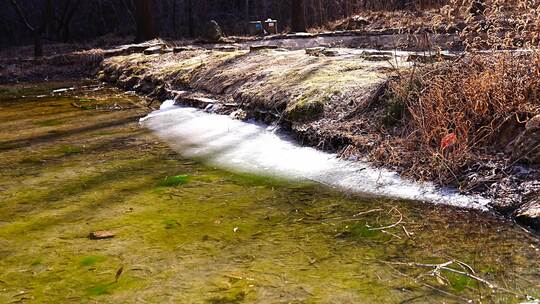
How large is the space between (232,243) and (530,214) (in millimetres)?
1540

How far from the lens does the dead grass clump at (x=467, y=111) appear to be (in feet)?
11.2

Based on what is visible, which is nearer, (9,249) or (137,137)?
(9,249)

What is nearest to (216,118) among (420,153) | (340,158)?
(340,158)

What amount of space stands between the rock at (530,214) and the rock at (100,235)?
7.04 ft

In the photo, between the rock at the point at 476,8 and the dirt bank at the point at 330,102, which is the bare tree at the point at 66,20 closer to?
the dirt bank at the point at 330,102

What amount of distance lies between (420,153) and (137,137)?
9.61ft

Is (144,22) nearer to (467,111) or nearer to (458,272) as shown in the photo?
(467,111)

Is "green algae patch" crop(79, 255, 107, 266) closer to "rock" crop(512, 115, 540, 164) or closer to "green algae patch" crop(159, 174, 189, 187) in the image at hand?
"green algae patch" crop(159, 174, 189, 187)

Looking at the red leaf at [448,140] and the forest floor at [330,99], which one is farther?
the red leaf at [448,140]

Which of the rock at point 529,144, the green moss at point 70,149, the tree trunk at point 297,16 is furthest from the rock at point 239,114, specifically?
the tree trunk at point 297,16

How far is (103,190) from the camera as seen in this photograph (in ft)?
11.7

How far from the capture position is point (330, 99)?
493 centimetres

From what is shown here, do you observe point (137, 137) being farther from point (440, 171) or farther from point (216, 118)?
point (440, 171)

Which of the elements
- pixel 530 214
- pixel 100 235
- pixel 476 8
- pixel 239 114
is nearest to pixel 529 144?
pixel 530 214
